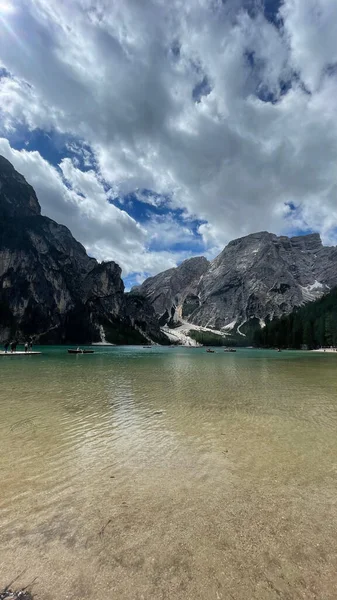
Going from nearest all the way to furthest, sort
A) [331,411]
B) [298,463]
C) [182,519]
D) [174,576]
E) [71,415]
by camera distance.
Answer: [174,576] < [182,519] < [298,463] < [71,415] < [331,411]

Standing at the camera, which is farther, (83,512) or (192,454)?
(192,454)

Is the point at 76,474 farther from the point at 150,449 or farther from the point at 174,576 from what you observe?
the point at 174,576

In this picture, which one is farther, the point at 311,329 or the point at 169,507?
the point at 311,329

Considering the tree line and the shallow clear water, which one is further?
the tree line

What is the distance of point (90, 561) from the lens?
5.06m

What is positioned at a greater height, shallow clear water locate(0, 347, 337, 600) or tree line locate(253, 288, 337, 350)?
tree line locate(253, 288, 337, 350)

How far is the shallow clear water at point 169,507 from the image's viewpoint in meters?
4.69

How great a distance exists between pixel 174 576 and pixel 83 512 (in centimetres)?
282

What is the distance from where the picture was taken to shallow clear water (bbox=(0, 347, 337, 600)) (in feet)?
15.4

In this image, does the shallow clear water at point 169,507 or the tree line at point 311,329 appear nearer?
the shallow clear water at point 169,507

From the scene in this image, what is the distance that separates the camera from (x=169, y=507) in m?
6.89

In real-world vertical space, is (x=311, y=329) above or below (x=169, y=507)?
above

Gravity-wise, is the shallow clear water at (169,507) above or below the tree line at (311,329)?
below

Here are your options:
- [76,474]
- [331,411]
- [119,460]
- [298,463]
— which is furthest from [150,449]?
[331,411]
